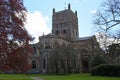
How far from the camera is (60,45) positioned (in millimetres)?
63062

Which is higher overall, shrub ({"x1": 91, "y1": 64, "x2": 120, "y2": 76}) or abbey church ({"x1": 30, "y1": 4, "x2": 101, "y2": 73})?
abbey church ({"x1": 30, "y1": 4, "x2": 101, "y2": 73})

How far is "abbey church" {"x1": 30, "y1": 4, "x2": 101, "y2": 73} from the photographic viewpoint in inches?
2459

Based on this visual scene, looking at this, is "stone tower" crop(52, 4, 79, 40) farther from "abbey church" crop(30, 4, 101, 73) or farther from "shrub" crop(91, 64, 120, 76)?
"shrub" crop(91, 64, 120, 76)

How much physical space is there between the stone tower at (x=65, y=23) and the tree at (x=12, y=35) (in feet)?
239

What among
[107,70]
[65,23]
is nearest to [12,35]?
[107,70]

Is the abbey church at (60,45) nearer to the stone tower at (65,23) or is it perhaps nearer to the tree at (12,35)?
the stone tower at (65,23)

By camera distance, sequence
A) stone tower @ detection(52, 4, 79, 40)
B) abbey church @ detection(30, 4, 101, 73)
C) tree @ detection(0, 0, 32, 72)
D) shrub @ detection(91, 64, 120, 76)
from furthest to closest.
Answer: stone tower @ detection(52, 4, 79, 40) → abbey church @ detection(30, 4, 101, 73) → shrub @ detection(91, 64, 120, 76) → tree @ detection(0, 0, 32, 72)

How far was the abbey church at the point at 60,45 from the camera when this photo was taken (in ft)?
205

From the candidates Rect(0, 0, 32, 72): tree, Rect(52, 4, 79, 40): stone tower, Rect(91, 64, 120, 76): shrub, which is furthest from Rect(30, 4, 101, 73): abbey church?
Rect(0, 0, 32, 72): tree

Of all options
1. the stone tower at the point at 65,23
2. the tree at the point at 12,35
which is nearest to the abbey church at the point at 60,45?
the stone tower at the point at 65,23

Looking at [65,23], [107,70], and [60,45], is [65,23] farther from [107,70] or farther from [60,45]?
[107,70]

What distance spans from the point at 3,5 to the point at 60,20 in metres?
78.6

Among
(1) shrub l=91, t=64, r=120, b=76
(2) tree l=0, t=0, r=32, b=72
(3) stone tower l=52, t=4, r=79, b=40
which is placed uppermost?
(3) stone tower l=52, t=4, r=79, b=40

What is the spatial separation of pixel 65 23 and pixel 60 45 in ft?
109
